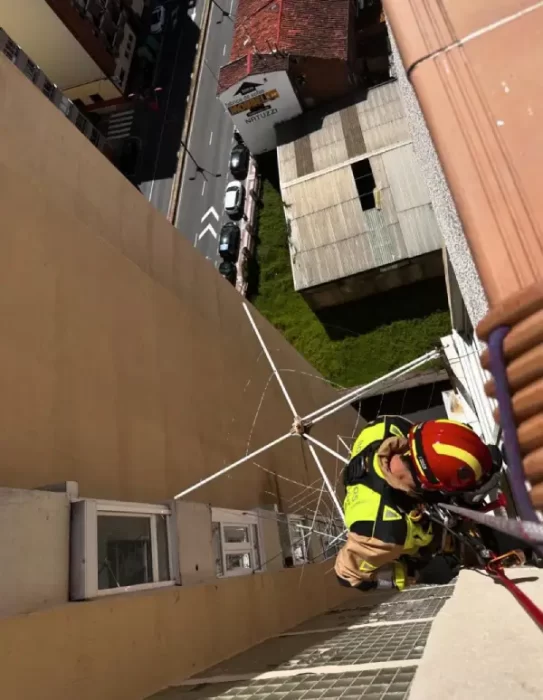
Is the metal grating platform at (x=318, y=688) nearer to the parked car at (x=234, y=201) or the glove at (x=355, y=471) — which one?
the glove at (x=355, y=471)

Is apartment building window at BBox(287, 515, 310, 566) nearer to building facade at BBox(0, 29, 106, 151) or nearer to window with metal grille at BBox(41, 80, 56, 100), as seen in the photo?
building facade at BBox(0, 29, 106, 151)

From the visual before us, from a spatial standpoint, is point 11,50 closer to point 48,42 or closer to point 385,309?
point 48,42

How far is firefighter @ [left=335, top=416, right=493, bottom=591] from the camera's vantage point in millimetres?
2863

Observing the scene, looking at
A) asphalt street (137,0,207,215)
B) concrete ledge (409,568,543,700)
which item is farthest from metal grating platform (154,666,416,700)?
asphalt street (137,0,207,215)

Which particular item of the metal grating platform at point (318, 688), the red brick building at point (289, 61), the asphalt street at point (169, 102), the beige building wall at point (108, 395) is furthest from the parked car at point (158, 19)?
the metal grating platform at point (318, 688)

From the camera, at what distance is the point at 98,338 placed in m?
3.63

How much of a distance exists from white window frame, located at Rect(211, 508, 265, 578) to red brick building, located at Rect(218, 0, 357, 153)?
13.1 m

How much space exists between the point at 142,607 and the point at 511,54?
300 centimetres

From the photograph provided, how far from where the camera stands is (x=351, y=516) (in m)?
3.75

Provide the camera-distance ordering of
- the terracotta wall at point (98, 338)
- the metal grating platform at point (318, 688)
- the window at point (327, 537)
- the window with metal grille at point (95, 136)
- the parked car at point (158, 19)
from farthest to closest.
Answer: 1. the parked car at point (158, 19)
2. the window with metal grille at point (95, 136)
3. the window at point (327, 537)
4. the terracotta wall at point (98, 338)
5. the metal grating platform at point (318, 688)

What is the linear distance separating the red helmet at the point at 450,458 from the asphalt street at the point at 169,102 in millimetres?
16664

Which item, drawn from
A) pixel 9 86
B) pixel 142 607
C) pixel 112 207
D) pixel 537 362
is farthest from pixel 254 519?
pixel 537 362

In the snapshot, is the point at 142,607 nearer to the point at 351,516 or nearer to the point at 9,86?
the point at 351,516

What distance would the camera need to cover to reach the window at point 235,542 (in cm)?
419
